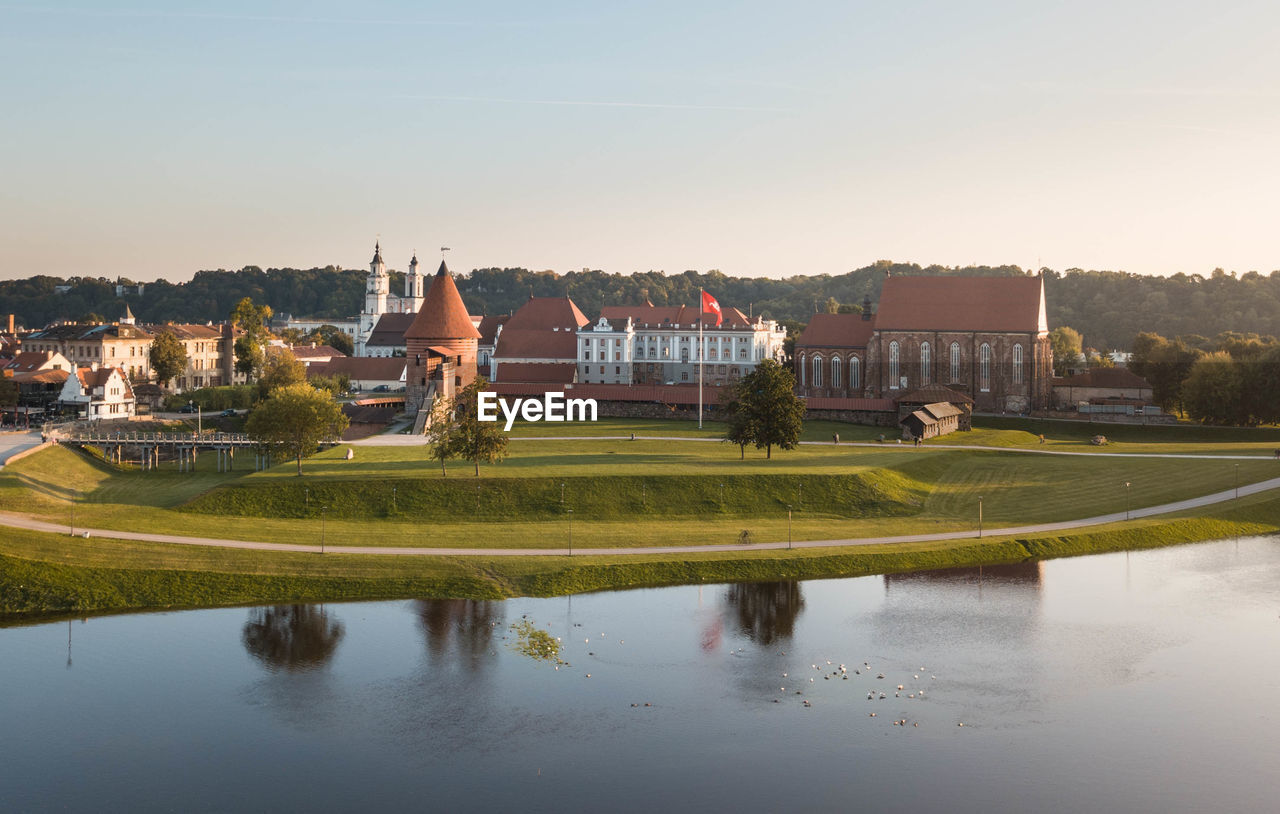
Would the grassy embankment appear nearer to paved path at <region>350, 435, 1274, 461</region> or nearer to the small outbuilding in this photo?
paved path at <region>350, 435, 1274, 461</region>

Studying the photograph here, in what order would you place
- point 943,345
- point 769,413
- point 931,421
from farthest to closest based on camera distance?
point 943,345 < point 931,421 < point 769,413

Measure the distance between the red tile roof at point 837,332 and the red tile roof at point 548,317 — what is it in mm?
19749

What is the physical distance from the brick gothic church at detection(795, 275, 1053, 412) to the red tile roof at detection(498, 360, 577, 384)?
18717 millimetres

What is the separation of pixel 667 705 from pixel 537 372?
6777 centimetres

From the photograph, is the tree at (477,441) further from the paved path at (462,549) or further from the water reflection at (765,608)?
the water reflection at (765,608)

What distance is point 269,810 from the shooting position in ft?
70.7

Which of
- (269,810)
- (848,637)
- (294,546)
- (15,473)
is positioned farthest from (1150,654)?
(15,473)

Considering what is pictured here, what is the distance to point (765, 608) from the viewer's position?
3553 centimetres

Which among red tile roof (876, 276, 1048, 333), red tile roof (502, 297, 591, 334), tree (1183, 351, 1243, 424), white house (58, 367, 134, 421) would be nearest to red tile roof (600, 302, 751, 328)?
red tile roof (502, 297, 591, 334)

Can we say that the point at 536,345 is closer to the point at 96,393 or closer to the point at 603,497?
the point at 96,393

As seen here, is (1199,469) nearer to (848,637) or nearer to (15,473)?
(848,637)

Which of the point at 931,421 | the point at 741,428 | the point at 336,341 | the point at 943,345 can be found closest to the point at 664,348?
the point at 943,345

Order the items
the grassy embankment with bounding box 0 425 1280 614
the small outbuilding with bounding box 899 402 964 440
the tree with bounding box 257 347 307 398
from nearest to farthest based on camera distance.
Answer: the grassy embankment with bounding box 0 425 1280 614, the small outbuilding with bounding box 899 402 964 440, the tree with bounding box 257 347 307 398

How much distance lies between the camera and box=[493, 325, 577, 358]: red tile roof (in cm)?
9738
